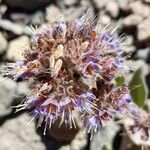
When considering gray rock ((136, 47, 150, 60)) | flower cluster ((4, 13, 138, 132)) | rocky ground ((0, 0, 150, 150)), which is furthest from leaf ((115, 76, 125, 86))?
gray rock ((136, 47, 150, 60))

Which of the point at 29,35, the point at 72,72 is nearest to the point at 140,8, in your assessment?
the point at 29,35

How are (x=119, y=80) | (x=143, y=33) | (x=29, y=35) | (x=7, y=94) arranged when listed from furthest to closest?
(x=143, y=33) < (x=29, y=35) < (x=7, y=94) < (x=119, y=80)

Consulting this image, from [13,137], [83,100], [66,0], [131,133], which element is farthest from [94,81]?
[66,0]

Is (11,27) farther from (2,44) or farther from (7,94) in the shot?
(7,94)

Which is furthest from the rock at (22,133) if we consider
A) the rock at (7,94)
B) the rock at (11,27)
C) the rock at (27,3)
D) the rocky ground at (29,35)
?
the rock at (27,3)

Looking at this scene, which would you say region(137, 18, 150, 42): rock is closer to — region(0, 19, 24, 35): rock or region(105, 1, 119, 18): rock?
region(105, 1, 119, 18): rock

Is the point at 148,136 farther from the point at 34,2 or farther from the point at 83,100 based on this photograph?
the point at 34,2

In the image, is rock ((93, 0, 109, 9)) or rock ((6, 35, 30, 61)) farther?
rock ((93, 0, 109, 9))
